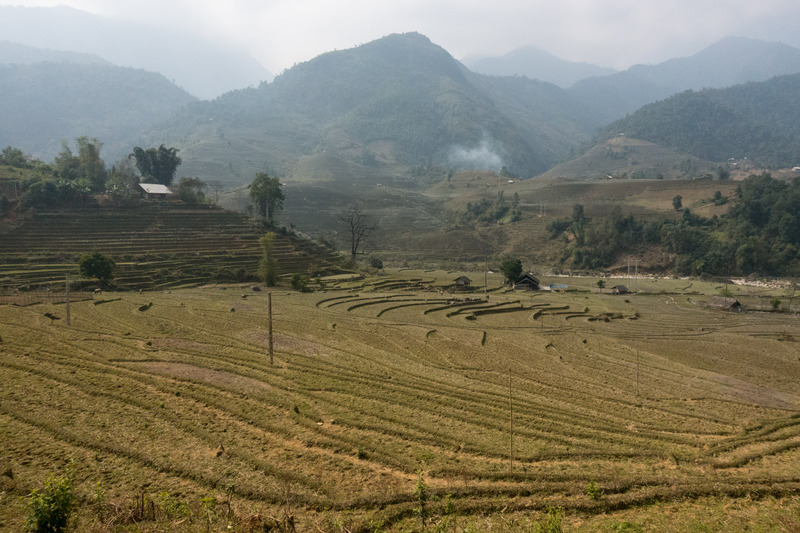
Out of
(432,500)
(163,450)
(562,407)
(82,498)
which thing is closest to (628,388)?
(562,407)

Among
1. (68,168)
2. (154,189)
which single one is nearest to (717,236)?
(154,189)

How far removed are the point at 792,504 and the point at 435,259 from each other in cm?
8668

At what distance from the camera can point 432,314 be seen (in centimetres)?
4466

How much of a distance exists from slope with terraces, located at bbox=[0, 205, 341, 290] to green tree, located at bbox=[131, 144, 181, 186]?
1668cm

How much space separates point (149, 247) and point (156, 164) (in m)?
34.3

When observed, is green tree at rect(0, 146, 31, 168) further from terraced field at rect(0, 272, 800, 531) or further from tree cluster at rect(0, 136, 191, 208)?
terraced field at rect(0, 272, 800, 531)

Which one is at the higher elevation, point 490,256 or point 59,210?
point 59,210

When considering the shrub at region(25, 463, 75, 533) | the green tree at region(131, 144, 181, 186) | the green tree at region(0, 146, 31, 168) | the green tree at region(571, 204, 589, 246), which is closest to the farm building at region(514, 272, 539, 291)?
the green tree at region(571, 204, 589, 246)

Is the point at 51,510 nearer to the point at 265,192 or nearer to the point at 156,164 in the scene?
the point at 265,192

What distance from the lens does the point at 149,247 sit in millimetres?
57031

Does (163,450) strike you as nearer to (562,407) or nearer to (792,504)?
(562,407)

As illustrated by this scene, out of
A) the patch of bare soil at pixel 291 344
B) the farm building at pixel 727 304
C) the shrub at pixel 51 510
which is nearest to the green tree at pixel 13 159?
the patch of bare soil at pixel 291 344

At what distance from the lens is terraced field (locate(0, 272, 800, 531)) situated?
10.8 metres

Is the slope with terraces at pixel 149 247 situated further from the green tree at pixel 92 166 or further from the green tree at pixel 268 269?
the green tree at pixel 92 166
